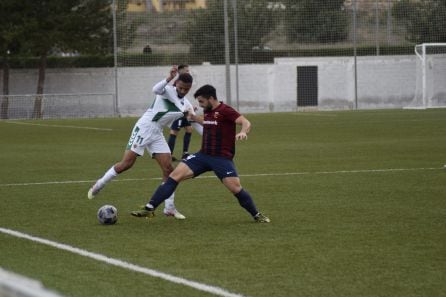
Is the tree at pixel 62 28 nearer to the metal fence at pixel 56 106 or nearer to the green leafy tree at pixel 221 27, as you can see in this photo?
the metal fence at pixel 56 106

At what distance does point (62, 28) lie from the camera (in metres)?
44.4

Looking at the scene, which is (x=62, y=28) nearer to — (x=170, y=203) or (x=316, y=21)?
(x=316, y=21)

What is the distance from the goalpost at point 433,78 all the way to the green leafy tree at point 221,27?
789 cm

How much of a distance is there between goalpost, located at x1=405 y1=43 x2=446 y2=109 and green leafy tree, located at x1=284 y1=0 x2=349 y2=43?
4.30 metres

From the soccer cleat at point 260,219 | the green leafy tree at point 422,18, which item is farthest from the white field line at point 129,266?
the green leafy tree at point 422,18

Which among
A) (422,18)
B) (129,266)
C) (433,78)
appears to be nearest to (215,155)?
(129,266)

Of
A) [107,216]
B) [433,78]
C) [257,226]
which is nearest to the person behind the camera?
[257,226]

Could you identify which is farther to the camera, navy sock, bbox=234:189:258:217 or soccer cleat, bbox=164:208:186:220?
soccer cleat, bbox=164:208:186:220

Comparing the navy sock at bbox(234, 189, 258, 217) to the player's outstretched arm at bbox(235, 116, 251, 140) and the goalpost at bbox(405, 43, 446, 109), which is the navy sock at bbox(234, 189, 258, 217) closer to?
the player's outstretched arm at bbox(235, 116, 251, 140)

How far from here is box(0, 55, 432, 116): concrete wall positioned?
47688 mm

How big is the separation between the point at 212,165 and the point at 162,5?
3987 cm

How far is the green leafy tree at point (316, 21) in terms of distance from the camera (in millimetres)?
48625

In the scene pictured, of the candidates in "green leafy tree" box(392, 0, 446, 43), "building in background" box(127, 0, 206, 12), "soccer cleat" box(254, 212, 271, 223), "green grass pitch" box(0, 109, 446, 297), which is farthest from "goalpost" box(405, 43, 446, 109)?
"soccer cleat" box(254, 212, 271, 223)

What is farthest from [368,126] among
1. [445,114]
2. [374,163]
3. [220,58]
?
[220,58]
